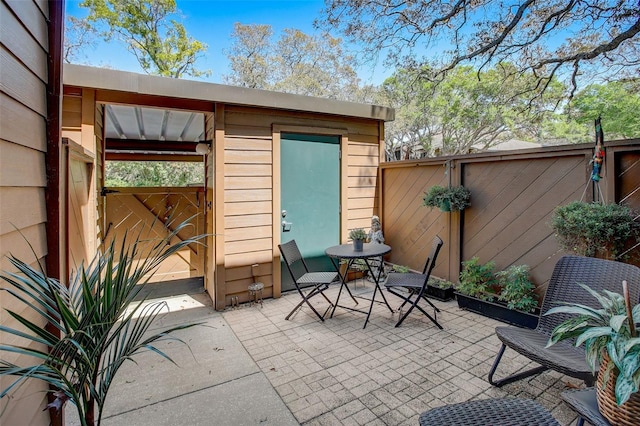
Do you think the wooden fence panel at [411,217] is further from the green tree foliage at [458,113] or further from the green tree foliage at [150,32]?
the green tree foliage at [150,32]

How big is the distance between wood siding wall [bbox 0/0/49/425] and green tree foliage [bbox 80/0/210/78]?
12413 mm

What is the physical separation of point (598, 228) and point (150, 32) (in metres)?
14.3

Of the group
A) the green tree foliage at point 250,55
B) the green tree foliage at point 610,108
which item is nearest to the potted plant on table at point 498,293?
the green tree foliage at point 610,108

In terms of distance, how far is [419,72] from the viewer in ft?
21.0

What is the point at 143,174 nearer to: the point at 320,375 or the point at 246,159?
the point at 246,159

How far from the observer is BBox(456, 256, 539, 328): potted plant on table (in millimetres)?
3010

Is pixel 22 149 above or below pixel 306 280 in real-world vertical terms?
above

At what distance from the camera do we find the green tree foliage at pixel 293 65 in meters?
12.9

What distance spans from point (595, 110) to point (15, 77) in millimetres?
11670

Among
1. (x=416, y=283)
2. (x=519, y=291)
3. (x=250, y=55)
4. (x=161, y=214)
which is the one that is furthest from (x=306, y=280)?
(x=250, y=55)

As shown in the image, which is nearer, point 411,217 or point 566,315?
point 566,315

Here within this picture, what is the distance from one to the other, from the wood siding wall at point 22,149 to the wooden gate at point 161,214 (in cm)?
372

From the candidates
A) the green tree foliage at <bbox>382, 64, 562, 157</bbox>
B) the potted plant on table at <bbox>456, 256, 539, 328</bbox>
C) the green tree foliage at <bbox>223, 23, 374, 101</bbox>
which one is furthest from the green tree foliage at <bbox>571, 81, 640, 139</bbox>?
the potted plant on table at <bbox>456, 256, 539, 328</bbox>

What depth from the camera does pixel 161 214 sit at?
5.59 meters
